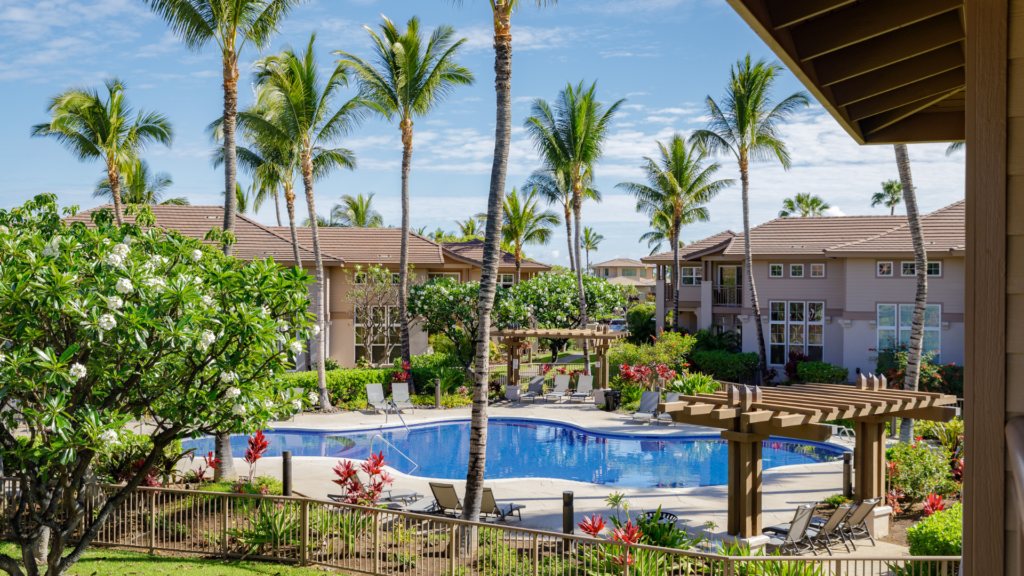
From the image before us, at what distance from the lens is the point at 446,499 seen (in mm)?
11164

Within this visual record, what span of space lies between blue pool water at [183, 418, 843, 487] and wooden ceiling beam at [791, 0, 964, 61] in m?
12.4

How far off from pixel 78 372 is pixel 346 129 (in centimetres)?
1661

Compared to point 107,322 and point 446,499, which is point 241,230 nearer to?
point 446,499

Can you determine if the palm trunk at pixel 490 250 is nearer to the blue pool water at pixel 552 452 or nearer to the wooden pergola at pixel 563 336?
the blue pool water at pixel 552 452

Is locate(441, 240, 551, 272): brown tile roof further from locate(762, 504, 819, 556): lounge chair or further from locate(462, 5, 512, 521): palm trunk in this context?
locate(762, 504, 819, 556): lounge chair

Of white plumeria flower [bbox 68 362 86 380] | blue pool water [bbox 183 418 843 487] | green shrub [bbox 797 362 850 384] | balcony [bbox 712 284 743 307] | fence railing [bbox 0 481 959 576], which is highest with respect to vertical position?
balcony [bbox 712 284 743 307]

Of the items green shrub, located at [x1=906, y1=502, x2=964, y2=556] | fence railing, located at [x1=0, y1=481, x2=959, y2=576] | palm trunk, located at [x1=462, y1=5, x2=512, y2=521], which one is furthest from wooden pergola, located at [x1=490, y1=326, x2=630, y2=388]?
green shrub, located at [x1=906, y1=502, x2=964, y2=556]

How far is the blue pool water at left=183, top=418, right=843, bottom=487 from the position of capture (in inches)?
625

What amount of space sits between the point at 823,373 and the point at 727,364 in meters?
3.51

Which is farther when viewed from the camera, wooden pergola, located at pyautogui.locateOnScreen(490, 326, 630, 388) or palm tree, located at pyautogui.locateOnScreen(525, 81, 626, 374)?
palm tree, located at pyautogui.locateOnScreen(525, 81, 626, 374)

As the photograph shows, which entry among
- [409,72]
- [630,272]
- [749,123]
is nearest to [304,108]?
[409,72]

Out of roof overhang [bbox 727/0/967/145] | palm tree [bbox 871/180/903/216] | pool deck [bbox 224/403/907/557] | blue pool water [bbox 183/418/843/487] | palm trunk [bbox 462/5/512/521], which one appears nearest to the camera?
roof overhang [bbox 727/0/967/145]

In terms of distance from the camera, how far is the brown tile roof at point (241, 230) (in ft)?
86.3

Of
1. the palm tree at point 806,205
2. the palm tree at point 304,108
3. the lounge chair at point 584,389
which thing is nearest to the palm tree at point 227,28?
the palm tree at point 304,108
